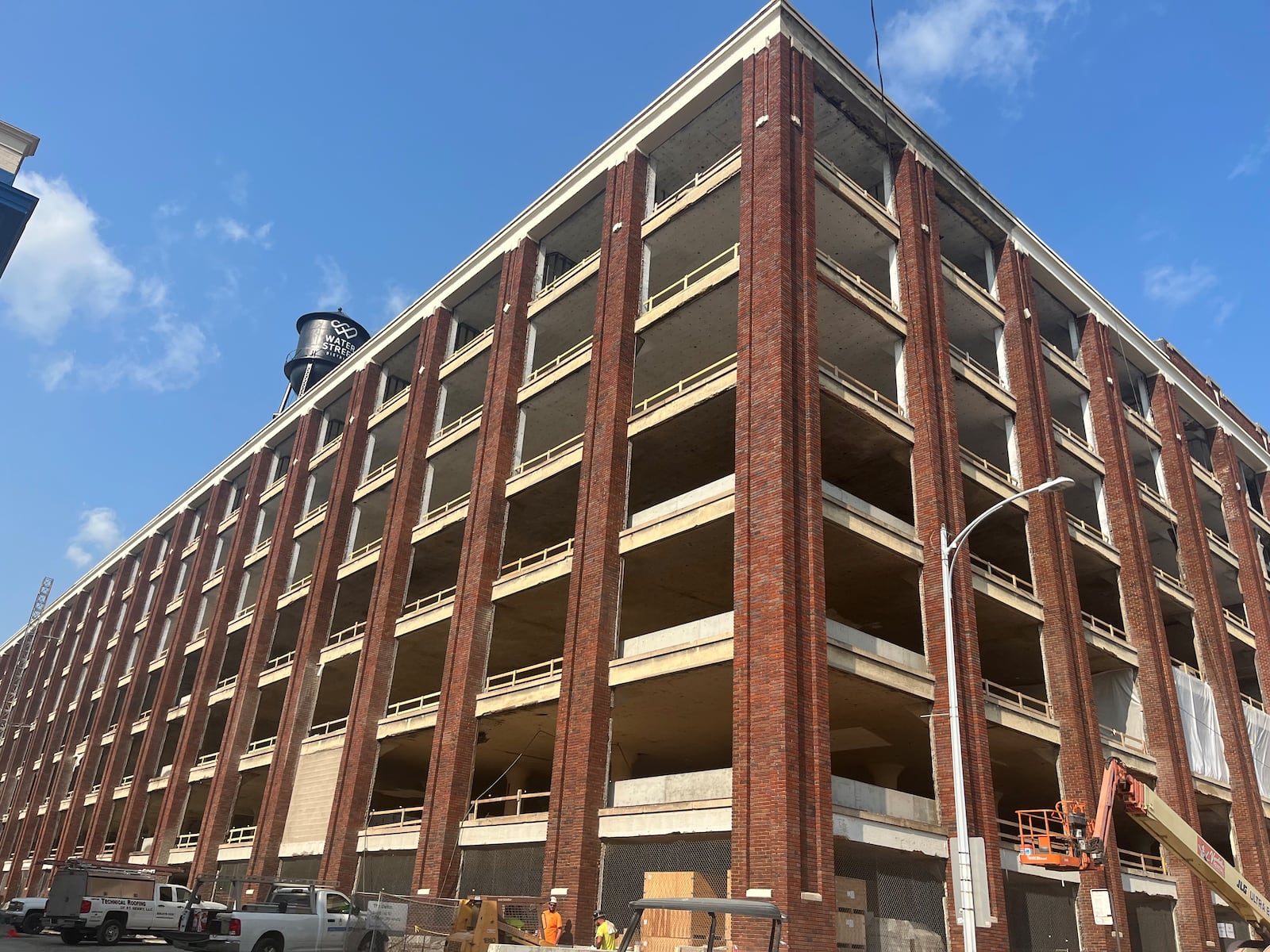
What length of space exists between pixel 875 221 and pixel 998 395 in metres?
7.60

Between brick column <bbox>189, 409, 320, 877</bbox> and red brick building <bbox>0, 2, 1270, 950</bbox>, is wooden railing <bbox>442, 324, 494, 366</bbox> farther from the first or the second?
brick column <bbox>189, 409, 320, 877</bbox>

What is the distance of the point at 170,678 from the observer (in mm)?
52844

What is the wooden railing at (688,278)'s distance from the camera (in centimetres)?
2833

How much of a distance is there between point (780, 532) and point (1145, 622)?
19.9m

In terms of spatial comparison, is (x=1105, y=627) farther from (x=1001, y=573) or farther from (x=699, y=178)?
(x=699, y=178)

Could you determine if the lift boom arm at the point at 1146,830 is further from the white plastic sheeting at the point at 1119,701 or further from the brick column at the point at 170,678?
the brick column at the point at 170,678

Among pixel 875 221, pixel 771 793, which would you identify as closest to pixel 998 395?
pixel 875 221

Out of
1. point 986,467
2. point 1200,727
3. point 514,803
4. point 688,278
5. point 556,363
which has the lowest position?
point 514,803

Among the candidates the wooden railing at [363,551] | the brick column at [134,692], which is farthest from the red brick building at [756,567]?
the brick column at [134,692]

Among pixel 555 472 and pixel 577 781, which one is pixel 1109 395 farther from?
pixel 577 781

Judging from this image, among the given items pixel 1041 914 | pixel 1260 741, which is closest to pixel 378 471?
pixel 1041 914

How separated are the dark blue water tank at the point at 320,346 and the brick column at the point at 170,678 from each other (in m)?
10.2

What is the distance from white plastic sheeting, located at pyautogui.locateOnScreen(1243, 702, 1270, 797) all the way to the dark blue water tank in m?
54.5

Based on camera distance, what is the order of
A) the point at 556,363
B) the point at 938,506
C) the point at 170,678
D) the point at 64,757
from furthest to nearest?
1. the point at 64,757
2. the point at 170,678
3. the point at 556,363
4. the point at 938,506
